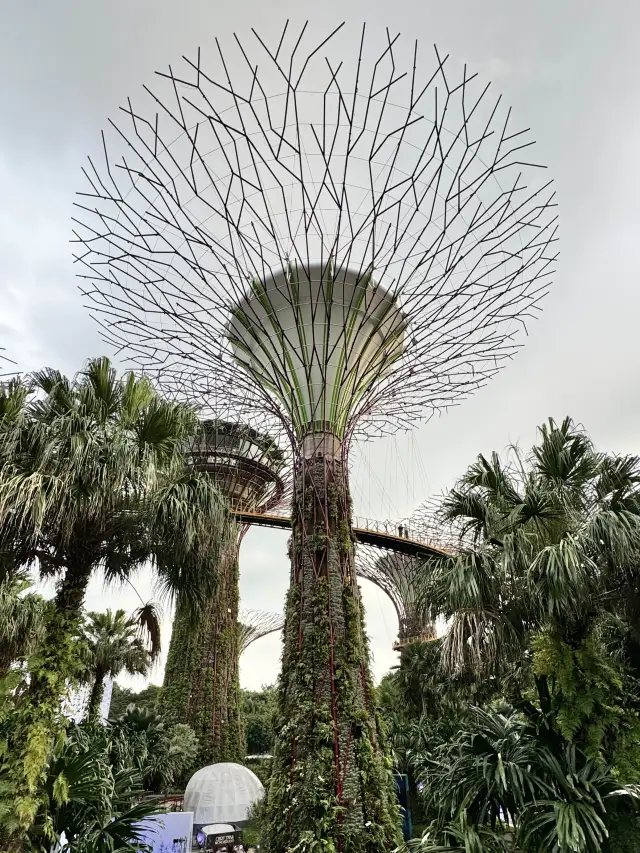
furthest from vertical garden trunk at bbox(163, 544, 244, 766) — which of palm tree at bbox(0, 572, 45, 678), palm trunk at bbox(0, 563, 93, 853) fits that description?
palm trunk at bbox(0, 563, 93, 853)

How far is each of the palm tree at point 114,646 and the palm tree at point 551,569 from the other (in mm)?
10337

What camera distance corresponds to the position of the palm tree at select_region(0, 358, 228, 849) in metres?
6.04

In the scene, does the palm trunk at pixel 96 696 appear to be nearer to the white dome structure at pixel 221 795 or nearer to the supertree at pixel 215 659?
the supertree at pixel 215 659

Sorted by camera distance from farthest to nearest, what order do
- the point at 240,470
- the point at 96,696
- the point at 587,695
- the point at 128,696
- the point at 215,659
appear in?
the point at 128,696 → the point at 240,470 → the point at 215,659 → the point at 96,696 → the point at 587,695

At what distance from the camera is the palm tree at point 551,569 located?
21.6 feet

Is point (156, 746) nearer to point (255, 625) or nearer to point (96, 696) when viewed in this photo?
point (96, 696)

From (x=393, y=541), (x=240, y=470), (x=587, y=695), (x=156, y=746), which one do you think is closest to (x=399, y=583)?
(x=393, y=541)

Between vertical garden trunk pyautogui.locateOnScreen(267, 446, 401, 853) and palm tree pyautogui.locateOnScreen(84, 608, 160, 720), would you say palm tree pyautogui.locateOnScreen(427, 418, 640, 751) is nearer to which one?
vertical garden trunk pyautogui.locateOnScreen(267, 446, 401, 853)

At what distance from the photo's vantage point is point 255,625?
98.4ft

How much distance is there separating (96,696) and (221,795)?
406 cm

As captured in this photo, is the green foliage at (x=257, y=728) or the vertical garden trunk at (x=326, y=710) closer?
the vertical garden trunk at (x=326, y=710)

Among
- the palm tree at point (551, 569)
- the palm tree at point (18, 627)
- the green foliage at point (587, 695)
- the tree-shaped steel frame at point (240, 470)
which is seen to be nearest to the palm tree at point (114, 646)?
the palm tree at point (18, 627)

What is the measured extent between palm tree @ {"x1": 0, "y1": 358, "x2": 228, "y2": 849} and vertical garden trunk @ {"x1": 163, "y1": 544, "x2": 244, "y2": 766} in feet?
32.5

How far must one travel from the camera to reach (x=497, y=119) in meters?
7.96
